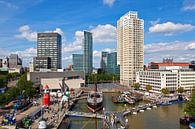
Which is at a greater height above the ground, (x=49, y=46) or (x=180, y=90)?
(x=49, y=46)

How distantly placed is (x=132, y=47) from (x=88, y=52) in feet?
254

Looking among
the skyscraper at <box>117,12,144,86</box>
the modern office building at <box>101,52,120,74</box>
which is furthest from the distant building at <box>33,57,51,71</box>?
the skyscraper at <box>117,12,144,86</box>

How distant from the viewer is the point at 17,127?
3117 centimetres

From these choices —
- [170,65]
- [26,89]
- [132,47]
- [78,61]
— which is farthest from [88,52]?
[26,89]

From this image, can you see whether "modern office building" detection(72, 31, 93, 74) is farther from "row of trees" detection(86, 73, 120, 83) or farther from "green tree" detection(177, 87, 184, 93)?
"green tree" detection(177, 87, 184, 93)

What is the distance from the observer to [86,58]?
178375 millimetres

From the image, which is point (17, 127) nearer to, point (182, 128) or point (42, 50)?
point (182, 128)

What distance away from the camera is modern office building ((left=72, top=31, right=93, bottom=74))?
580 ft

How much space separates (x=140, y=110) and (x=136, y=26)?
209 feet

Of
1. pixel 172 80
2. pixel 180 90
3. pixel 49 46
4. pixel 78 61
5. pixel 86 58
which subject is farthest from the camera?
pixel 86 58

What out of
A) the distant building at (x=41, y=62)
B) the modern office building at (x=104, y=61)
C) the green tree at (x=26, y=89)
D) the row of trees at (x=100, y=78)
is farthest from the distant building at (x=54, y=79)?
the modern office building at (x=104, y=61)

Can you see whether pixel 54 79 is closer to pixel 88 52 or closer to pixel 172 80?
pixel 172 80

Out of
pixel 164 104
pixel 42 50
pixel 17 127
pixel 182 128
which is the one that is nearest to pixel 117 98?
pixel 164 104

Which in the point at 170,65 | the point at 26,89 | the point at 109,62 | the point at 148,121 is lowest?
the point at 148,121
